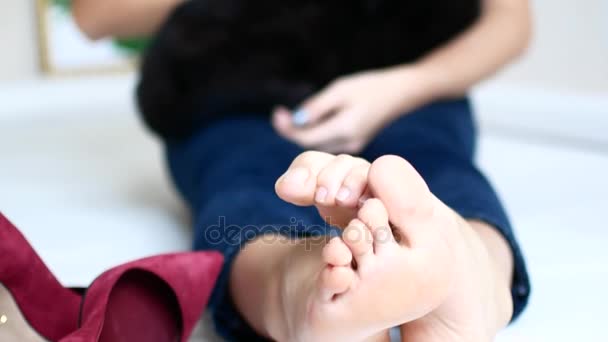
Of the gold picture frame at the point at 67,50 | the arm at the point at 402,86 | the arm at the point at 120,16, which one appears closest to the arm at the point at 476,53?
the arm at the point at 402,86

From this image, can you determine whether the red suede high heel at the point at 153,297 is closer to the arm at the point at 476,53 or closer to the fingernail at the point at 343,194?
the fingernail at the point at 343,194

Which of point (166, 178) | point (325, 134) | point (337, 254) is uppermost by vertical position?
point (337, 254)

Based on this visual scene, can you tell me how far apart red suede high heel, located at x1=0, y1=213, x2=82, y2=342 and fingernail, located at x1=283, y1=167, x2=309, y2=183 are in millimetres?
172

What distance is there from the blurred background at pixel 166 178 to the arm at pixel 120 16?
0.23 metres

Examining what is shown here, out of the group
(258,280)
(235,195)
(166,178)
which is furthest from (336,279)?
(166,178)

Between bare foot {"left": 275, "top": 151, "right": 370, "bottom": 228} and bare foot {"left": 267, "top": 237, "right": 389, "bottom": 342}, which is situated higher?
bare foot {"left": 275, "top": 151, "right": 370, "bottom": 228}

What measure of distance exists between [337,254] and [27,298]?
21 cm

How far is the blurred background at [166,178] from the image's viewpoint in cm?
70

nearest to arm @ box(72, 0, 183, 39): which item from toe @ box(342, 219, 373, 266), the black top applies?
the black top

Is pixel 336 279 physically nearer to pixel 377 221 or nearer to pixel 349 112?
pixel 377 221

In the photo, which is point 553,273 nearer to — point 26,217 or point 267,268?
point 267,268

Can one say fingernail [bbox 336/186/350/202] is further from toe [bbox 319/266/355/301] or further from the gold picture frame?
the gold picture frame

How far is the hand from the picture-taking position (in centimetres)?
82

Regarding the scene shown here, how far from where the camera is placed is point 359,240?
0.40 metres
